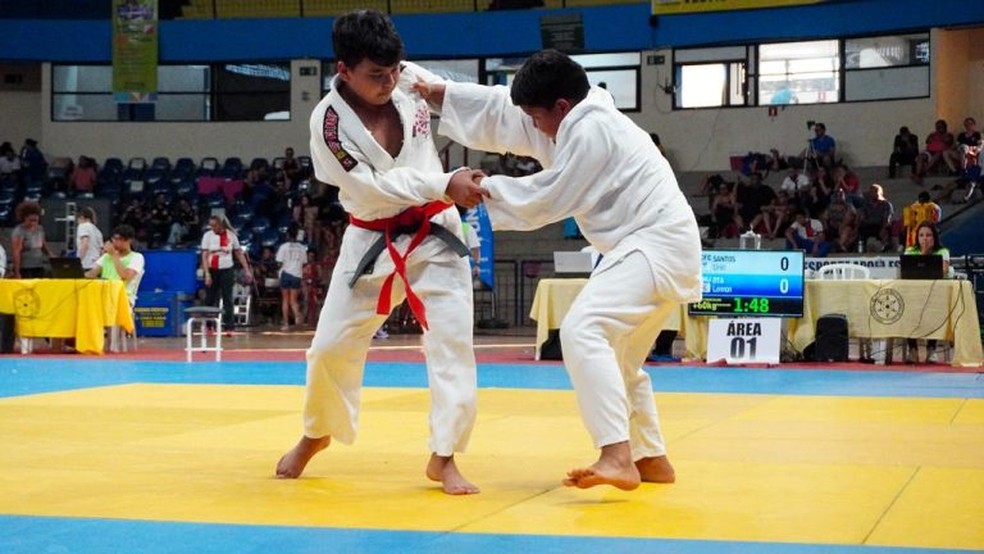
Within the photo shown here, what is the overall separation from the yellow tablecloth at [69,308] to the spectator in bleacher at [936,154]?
1355 cm

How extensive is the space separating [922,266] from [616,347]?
346 inches

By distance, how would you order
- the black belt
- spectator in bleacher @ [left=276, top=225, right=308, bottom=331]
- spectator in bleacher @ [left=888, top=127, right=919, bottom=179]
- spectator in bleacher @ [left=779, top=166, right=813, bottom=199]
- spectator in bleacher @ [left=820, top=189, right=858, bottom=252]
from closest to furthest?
the black belt
spectator in bleacher @ [left=820, top=189, right=858, bottom=252]
spectator in bleacher @ [left=276, top=225, right=308, bottom=331]
spectator in bleacher @ [left=779, top=166, right=813, bottom=199]
spectator in bleacher @ [left=888, top=127, right=919, bottom=179]

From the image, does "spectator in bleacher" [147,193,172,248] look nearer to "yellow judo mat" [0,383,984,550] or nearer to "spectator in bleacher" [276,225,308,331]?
"spectator in bleacher" [276,225,308,331]

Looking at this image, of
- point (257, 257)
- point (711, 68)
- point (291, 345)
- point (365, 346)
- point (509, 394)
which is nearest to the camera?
point (365, 346)

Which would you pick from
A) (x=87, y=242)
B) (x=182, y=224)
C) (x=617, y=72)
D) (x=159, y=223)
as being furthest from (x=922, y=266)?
(x=159, y=223)

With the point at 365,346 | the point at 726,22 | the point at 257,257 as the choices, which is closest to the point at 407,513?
the point at 365,346

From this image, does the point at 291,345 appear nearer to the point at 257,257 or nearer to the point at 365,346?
the point at 257,257

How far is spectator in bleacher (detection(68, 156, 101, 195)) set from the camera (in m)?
26.0

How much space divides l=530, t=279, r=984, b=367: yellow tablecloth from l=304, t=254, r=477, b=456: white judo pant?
26.3ft

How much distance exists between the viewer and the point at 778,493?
471 cm

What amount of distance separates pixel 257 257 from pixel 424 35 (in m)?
6.17

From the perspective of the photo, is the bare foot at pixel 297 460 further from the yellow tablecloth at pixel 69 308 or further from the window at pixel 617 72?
the window at pixel 617 72

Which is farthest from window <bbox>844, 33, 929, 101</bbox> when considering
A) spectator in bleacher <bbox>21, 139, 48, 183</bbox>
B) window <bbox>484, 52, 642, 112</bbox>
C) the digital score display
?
spectator in bleacher <bbox>21, 139, 48, 183</bbox>

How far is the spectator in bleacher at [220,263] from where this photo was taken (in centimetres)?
1958
